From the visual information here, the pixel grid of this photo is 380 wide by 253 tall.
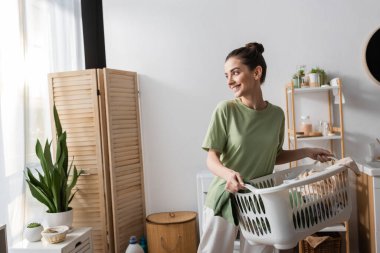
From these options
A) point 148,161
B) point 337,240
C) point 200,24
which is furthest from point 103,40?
point 337,240

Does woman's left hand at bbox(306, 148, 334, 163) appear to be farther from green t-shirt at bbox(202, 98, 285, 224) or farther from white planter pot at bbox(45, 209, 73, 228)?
white planter pot at bbox(45, 209, 73, 228)

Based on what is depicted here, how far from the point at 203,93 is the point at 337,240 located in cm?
146

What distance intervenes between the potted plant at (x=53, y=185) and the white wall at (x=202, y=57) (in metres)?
0.79

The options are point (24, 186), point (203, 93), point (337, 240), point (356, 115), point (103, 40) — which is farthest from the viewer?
point (103, 40)

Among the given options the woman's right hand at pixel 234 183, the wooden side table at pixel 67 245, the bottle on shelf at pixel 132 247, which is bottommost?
the bottle on shelf at pixel 132 247

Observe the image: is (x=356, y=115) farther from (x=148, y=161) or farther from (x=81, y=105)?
(x=81, y=105)

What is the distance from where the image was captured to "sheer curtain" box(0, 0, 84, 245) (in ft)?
7.47

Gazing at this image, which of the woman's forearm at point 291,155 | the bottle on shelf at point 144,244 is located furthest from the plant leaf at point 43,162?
the woman's forearm at point 291,155

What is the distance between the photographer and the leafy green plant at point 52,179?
243 centimetres

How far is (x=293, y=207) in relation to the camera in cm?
131

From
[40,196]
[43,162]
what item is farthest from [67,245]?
[43,162]

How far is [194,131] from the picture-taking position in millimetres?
3123

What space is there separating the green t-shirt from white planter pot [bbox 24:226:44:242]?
1.27 meters

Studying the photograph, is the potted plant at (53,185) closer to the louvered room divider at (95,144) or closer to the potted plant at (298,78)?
the louvered room divider at (95,144)
